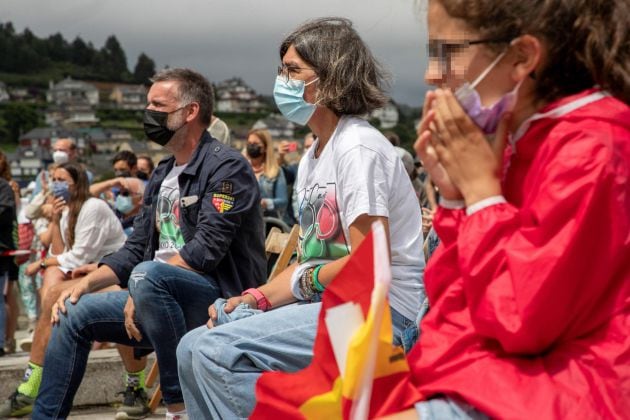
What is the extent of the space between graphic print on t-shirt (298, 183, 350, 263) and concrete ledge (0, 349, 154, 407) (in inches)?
134

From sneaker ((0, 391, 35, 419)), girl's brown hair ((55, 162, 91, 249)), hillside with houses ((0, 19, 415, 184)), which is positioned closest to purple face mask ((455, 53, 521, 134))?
sneaker ((0, 391, 35, 419))

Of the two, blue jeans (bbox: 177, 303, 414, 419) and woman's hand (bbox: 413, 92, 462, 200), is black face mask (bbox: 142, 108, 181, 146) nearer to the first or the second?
blue jeans (bbox: 177, 303, 414, 419)

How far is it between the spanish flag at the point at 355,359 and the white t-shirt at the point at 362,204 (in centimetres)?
145

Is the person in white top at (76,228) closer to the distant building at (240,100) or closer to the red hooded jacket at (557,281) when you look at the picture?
the red hooded jacket at (557,281)

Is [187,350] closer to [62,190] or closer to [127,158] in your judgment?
[62,190]

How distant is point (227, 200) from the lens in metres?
4.95

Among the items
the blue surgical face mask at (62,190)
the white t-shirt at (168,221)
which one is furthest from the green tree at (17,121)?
the white t-shirt at (168,221)

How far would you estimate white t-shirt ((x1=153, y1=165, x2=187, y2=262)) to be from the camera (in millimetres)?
5113

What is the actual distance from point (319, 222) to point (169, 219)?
61.5 inches

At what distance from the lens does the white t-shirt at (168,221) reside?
5.11m

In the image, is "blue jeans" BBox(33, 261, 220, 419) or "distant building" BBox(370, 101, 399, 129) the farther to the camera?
"blue jeans" BBox(33, 261, 220, 419)

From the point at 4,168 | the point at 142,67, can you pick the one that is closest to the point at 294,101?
the point at 4,168

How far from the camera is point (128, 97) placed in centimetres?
15900

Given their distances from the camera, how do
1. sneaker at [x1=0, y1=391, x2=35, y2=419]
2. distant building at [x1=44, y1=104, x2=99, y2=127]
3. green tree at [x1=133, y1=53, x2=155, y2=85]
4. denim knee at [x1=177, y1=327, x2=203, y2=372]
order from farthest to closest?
1. green tree at [x1=133, y1=53, x2=155, y2=85]
2. distant building at [x1=44, y1=104, x2=99, y2=127]
3. sneaker at [x1=0, y1=391, x2=35, y2=419]
4. denim knee at [x1=177, y1=327, x2=203, y2=372]
